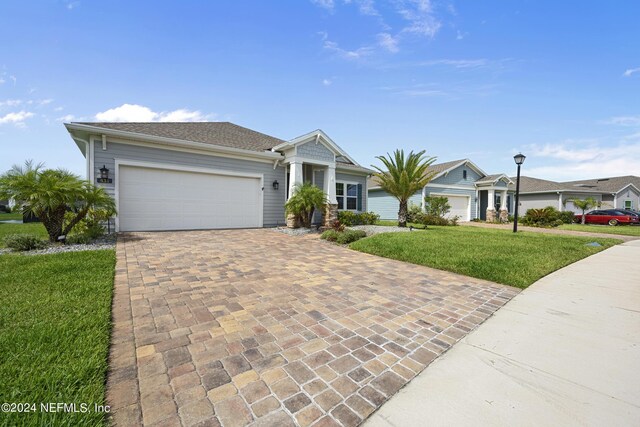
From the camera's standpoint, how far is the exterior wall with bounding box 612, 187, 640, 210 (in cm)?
2775

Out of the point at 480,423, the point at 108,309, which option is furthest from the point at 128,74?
the point at 480,423

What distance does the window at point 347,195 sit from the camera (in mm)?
14805

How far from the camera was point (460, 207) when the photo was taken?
2202 centimetres

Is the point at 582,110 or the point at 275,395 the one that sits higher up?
the point at 582,110

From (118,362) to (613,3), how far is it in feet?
43.8

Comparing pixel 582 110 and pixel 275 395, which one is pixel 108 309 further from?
pixel 582 110

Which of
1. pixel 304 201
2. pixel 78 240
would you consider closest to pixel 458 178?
pixel 304 201

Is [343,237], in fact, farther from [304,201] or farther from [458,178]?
[458,178]

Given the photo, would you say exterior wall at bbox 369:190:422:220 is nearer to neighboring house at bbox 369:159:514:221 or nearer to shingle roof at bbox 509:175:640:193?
neighboring house at bbox 369:159:514:221

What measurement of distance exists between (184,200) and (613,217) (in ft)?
99.3

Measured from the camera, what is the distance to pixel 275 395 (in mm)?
1829

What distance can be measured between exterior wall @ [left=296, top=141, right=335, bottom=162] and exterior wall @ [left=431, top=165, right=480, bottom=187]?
11069mm

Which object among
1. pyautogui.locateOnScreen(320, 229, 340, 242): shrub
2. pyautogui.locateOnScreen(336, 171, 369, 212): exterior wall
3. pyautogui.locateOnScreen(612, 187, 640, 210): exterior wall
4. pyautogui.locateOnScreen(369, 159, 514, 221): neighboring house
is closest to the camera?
pyautogui.locateOnScreen(320, 229, 340, 242): shrub

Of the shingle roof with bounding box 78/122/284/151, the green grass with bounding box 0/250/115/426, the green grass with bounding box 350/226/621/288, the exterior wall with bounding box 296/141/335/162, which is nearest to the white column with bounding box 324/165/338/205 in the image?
the exterior wall with bounding box 296/141/335/162
